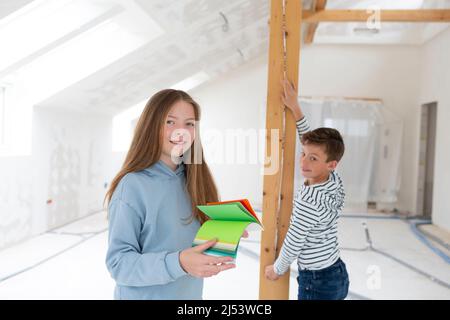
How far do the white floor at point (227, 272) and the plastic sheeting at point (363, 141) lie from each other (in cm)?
132

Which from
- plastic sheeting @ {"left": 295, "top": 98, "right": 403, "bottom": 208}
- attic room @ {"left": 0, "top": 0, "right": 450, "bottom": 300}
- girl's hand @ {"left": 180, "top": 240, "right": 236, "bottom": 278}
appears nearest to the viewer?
girl's hand @ {"left": 180, "top": 240, "right": 236, "bottom": 278}

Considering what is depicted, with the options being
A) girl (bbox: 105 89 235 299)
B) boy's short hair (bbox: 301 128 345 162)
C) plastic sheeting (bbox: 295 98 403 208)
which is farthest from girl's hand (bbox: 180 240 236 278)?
plastic sheeting (bbox: 295 98 403 208)

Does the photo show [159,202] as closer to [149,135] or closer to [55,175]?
[149,135]

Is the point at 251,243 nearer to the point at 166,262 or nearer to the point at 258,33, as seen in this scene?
the point at 258,33

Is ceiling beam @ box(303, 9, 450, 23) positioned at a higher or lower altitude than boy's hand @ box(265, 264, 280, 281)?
higher

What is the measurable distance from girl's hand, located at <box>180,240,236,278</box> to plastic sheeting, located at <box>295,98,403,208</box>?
4094 mm

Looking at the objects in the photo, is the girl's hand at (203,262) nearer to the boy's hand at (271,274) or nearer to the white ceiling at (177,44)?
the boy's hand at (271,274)

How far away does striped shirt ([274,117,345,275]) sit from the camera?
1052 millimetres

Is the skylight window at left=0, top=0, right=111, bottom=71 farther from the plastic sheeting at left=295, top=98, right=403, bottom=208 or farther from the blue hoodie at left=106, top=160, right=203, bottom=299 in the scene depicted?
the plastic sheeting at left=295, top=98, right=403, bottom=208

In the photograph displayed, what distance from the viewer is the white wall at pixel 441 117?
363 centimetres

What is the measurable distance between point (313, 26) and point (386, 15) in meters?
0.86

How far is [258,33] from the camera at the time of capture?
3.86 metres

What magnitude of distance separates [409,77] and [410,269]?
295 cm

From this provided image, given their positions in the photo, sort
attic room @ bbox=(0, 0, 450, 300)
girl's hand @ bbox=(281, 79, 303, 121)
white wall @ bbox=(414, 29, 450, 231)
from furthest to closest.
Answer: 1. white wall @ bbox=(414, 29, 450, 231)
2. attic room @ bbox=(0, 0, 450, 300)
3. girl's hand @ bbox=(281, 79, 303, 121)
